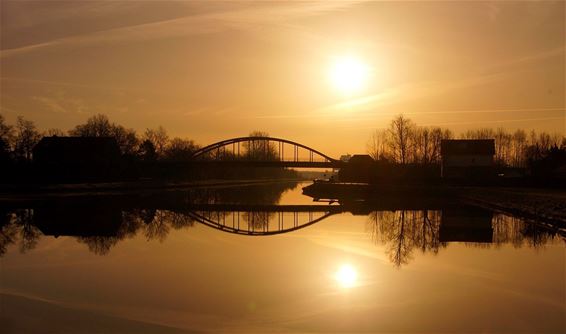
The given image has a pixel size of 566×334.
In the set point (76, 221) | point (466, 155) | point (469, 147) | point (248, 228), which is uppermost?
point (469, 147)

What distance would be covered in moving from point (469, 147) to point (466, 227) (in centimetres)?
6165

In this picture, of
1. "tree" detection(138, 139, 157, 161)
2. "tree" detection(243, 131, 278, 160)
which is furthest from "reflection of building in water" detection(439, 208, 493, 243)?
"tree" detection(243, 131, 278, 160)

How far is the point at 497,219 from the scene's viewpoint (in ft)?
102

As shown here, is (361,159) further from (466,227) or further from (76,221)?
(76,221)

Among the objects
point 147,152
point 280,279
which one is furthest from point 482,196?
point 147,152

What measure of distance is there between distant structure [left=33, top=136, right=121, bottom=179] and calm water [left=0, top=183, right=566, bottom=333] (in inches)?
1687

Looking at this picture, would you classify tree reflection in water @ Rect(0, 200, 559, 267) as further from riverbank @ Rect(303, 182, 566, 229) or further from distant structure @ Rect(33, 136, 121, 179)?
distant structure @ Rect(33, 136, 121, 179)

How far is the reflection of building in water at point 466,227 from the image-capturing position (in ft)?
74.2

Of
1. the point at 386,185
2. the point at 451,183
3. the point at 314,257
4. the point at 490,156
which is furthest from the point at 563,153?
the point at 314,257

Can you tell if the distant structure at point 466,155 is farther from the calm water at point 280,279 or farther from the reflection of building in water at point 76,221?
the reflection of building in water at point 76,221

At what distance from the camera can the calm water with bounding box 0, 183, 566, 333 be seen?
391 inches

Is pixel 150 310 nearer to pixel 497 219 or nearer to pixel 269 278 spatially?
pixel 269 278

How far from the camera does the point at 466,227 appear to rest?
2675 cm

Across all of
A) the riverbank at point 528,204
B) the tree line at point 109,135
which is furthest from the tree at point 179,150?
the riverbank at point 528,204
